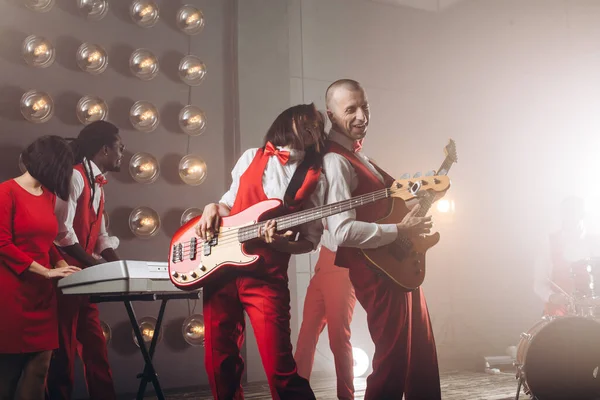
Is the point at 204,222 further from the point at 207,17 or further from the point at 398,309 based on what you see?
the point at 207,17

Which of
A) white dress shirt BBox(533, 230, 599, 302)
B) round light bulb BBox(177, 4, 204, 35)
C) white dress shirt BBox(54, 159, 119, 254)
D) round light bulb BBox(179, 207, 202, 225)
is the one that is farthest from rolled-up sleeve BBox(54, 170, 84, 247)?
white dress shirt BBox(533, 230, 599, 302)

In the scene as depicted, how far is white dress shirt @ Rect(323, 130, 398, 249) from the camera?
2.36 m

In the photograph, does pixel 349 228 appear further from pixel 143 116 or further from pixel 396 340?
pixel 143 116

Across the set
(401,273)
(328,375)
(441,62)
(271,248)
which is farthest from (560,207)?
(271,248)

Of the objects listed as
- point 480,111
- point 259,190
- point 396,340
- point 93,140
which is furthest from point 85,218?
point 480,111

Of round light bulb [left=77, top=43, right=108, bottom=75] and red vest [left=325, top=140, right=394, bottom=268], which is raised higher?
round light bulb [left=77, top=43, right=108, bottom=75]

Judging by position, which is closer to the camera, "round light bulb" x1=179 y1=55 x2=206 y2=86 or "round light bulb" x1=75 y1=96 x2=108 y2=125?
"round light bulb" x1=75 y1=96 x2=108 y2=125

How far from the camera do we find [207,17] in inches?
182

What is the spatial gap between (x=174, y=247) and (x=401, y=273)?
892 millimetres

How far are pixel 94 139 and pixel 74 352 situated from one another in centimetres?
127

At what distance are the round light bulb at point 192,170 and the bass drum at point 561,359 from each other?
2.33 m

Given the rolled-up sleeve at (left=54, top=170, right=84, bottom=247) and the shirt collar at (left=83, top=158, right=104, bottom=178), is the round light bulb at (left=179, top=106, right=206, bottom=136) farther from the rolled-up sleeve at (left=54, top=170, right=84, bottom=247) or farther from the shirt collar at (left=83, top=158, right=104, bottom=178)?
the rolled-up sleeve at (left=54, top=170, right=84, bottom=247)

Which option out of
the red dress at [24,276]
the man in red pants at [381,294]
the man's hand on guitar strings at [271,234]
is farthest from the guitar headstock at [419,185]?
the red dress at [24,276]

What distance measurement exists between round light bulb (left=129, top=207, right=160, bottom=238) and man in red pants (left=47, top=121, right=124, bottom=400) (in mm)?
527
